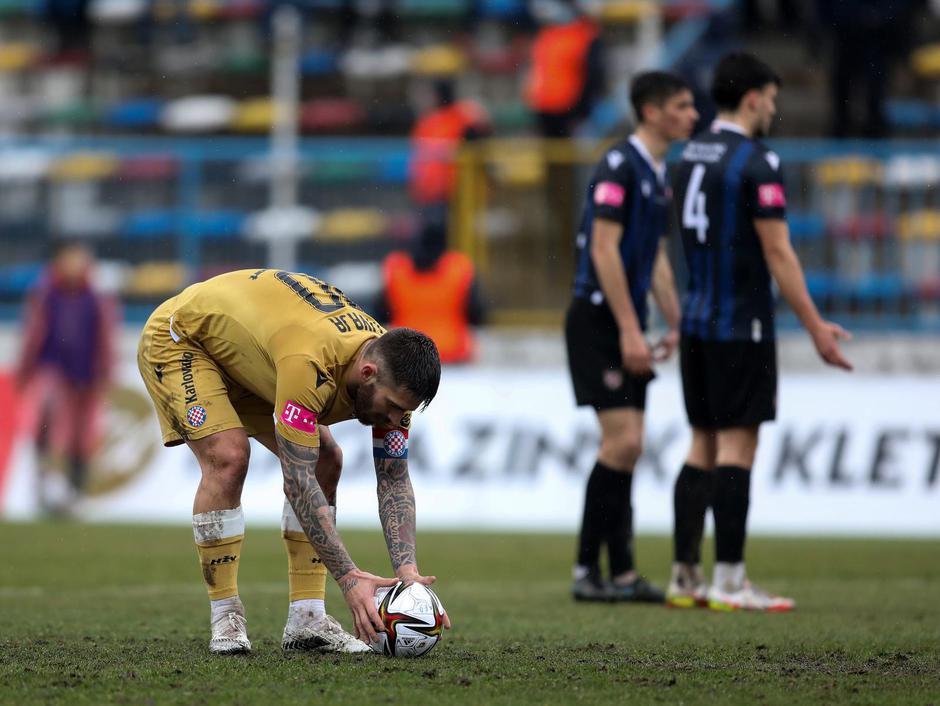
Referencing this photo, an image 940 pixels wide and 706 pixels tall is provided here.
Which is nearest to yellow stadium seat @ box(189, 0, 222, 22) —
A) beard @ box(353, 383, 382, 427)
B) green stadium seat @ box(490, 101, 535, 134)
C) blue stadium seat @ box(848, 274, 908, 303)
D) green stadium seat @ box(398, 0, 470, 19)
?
green stadium seat @ box(398, 0, 470, 19)

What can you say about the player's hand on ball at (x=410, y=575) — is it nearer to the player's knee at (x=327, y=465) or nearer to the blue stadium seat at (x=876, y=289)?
the player's knee at (x=327, y=465)

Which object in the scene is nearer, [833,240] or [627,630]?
[627,630]

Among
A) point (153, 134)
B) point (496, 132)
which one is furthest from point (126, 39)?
point (496, 132)

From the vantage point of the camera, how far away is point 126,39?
20938mm

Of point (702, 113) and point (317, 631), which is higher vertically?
point (702, 113)

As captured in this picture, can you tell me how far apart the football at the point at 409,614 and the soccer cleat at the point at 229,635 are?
20.0 inches

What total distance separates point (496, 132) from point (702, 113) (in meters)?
7.79

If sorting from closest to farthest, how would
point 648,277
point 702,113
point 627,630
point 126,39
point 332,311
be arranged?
point 332,311
point 627,630
point 648,277
point 702,113
point 126,39

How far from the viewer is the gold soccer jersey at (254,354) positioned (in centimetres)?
505

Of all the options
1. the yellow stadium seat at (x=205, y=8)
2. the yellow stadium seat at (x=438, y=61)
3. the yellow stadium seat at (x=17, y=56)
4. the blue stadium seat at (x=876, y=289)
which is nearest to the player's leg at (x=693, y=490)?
the blue stadium seat at (x=876, y=289)

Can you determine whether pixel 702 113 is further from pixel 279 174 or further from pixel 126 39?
pixel 126 39

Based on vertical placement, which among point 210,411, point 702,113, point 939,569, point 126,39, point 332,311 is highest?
point 126,39

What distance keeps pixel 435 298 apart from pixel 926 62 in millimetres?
6842

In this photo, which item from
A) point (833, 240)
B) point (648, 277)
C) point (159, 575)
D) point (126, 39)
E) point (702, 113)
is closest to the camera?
point (648, 277)
